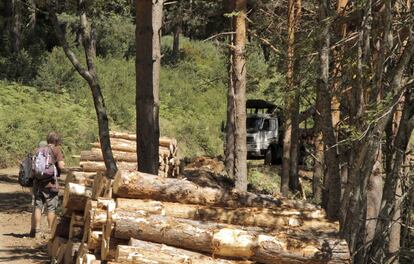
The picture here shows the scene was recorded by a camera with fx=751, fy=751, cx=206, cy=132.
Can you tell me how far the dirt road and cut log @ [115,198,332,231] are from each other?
3368 mm

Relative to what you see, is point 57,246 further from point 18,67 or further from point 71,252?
point 18,67

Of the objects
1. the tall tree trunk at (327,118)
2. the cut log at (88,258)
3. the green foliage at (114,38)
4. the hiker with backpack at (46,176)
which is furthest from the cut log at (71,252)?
the green foliage at (114,38)

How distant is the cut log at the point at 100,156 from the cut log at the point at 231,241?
31.0ft

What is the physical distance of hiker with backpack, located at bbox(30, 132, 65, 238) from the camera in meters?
13.0

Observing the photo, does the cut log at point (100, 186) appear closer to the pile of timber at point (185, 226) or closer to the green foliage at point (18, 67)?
the pile of timber at point (185, 226)

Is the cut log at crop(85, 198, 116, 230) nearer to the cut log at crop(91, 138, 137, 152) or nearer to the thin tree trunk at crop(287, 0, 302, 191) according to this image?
the thin tree trunk at crop(287, 0, 302, 191)

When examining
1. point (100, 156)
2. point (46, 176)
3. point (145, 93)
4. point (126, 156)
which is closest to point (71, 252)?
point (46, 176)

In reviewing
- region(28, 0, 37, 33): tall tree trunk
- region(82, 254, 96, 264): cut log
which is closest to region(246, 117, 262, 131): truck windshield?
region(28, 0, 37, 33): tall tree trunk

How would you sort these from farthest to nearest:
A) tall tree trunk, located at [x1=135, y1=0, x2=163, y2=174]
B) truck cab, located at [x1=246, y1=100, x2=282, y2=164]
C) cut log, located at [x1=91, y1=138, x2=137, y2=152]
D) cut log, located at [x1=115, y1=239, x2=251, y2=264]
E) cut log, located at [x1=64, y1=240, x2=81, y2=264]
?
1. truck cab, located at [x1=246, y1=100, x2=282, y2=164]
2. cut log, located at [x1=91, y1=138, x2=137, y2=152]
3. tall tree trunk, located at [x1=135, y1=0, x2=163, y2=174]
4. cut log, located at [x1=64, y1=240, x2=81, y2=264]
5. cut log, located at [x1=115, y1=239, x2=251, y2=264]

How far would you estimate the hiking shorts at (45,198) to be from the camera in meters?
13.2

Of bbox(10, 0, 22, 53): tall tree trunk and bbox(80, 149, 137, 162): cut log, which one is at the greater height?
bbox(10, 0, 22, 53): tall tree trunk

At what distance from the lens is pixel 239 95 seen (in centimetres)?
1594

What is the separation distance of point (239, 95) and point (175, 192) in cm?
689

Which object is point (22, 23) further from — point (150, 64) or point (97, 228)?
point (97, 228)
